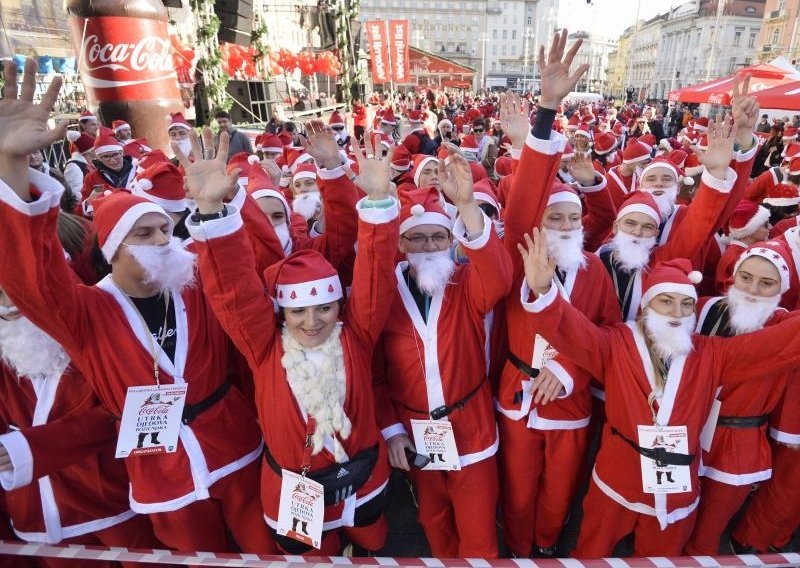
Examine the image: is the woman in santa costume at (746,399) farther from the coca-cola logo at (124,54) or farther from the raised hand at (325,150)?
the coca-cola logo at (124,54)

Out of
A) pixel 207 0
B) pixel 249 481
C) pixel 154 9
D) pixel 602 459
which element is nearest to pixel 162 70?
pixel 154 9

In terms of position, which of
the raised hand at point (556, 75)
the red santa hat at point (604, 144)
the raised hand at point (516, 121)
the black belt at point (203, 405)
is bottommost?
the black belt at point (203, 405)

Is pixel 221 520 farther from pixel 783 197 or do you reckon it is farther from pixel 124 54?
pixel 124 54

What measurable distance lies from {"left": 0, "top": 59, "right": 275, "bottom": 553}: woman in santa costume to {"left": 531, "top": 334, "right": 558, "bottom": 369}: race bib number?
1446 millimetres

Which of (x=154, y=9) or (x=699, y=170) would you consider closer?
(x=699, y=170)

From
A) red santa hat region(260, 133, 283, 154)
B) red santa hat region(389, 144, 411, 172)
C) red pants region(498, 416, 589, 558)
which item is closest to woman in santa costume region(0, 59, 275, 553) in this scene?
red pants region(498, 416, 589, 558)

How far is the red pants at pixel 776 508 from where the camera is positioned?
7.95 ft

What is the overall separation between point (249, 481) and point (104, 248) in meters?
1.25

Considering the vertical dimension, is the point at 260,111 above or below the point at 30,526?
above

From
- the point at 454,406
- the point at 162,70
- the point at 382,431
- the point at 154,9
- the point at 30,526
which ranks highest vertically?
the point at 154,9

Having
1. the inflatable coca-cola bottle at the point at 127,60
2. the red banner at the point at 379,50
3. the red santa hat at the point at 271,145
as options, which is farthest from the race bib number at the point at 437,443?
the red banner at the point at 379,50

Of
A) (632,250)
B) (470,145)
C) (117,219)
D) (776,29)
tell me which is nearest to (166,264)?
(117,219)

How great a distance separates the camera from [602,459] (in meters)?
2.34

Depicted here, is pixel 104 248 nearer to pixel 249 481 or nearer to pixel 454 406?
pixel 249 481
